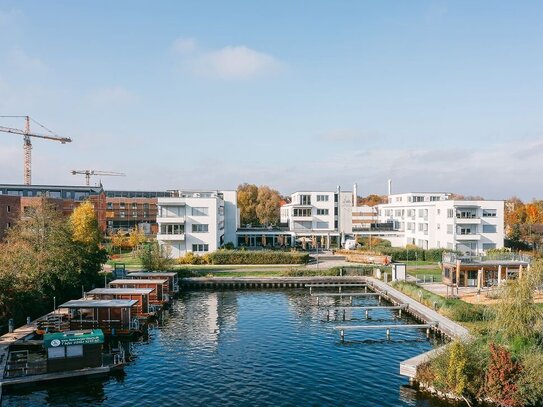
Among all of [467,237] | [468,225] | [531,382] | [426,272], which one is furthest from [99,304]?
[468,225]

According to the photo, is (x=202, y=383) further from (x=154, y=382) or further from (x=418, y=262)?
(x=418, y=262)

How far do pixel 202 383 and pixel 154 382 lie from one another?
10.1ft

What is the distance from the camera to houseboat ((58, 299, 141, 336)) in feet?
126

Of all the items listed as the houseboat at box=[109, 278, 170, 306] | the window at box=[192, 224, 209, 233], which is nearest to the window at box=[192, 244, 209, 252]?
the window at box=[192, 224, 209, 233]

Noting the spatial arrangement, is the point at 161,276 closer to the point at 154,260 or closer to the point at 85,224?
the point at 154,260

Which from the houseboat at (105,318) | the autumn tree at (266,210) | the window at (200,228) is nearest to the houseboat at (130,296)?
the houseboat at (105,318)

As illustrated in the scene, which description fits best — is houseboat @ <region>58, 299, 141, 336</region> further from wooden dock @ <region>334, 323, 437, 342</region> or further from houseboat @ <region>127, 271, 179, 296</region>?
wooden dock @ <region>334, 323, 437, 342</region>

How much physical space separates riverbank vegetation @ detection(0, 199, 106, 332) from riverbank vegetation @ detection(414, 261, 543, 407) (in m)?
32.7

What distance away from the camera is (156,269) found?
6244 cm

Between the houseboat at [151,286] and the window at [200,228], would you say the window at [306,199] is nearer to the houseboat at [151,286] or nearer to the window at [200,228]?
the window at [200,228]

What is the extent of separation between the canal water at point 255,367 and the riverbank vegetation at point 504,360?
1774 mm

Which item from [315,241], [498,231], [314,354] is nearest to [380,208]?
[315,241]

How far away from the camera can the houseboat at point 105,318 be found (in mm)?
38394

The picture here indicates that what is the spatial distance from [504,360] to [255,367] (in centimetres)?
1517
